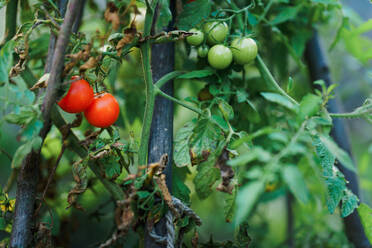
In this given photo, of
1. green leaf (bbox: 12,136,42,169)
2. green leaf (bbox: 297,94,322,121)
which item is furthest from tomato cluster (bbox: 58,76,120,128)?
green leaf (bbox: 297,94,322,121)

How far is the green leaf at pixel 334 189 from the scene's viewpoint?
1.98 feet

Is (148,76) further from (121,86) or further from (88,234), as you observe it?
(88,234)

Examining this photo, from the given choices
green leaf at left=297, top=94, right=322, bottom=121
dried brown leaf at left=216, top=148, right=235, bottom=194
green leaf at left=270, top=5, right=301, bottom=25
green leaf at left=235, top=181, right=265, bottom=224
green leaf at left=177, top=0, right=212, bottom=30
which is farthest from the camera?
green leaf at left=270, top=5, right=301, bottom=25

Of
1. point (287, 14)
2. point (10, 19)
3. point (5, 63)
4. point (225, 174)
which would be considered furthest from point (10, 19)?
point (287, 14)

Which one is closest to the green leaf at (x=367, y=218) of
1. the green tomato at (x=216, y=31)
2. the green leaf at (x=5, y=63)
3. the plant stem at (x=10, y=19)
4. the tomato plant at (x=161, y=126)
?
the tomato plant at (x=161, y=126)

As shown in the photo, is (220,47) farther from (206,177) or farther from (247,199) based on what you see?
(247,199)

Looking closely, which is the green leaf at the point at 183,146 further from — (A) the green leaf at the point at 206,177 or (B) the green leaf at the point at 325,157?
(B) the green leaf at the point at 325,157

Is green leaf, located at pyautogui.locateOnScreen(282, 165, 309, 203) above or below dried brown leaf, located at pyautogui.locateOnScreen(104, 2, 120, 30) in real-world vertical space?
below

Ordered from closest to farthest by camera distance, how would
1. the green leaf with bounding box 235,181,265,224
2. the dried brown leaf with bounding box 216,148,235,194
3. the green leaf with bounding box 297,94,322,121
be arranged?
1. the green leaf with bounding box 235,181,265,224
2. the green leaf with bounding box 297,94,322,121
3. the dried brown leaf with bounding box 216,148,235,194

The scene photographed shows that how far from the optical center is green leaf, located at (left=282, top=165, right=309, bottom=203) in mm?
380

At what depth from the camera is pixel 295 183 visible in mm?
384

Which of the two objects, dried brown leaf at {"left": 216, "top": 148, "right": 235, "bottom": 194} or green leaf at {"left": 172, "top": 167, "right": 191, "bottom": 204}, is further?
green leaf at {"left": 172, "top": 167, "right": 191, "bottom": 204}

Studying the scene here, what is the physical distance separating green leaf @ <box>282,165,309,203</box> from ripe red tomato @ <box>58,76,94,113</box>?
39cm

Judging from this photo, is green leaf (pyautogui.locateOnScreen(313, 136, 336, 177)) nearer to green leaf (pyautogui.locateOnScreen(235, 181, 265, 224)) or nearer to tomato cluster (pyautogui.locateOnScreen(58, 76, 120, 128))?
green leaf (pyautogui.locateOnScreen(235, 181, 265, 224))
